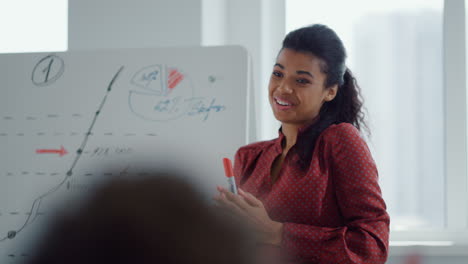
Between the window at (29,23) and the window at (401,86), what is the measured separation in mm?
1026

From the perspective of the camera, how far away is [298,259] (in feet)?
4.02

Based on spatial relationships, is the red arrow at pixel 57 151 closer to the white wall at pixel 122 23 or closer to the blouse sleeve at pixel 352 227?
the white wall at pixel 122 23

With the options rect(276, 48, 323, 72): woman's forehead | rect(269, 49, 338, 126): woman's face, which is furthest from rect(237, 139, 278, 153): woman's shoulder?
rect(276, 48, 323, 72): woman's forehead

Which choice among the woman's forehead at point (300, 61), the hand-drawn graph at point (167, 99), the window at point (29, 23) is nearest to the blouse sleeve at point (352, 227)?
the woman's forehead at point (300, 61)

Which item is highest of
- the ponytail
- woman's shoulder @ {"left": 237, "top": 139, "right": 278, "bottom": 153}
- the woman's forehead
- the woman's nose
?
the woman's forehead

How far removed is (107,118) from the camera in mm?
1389

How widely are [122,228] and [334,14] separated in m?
1.90

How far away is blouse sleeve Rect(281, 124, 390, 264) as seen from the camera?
1.17m

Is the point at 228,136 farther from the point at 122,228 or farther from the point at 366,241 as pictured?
the point at 122,228

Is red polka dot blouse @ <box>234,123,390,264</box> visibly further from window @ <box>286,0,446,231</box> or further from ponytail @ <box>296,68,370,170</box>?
window @ <box>286,0,446,231</box>

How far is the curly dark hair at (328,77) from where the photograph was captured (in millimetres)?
1264

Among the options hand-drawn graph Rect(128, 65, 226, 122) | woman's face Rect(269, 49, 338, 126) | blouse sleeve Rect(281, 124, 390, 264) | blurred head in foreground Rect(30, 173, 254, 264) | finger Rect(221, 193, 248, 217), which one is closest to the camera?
blurred head in foreground Rect(30, 173, 254, 264)

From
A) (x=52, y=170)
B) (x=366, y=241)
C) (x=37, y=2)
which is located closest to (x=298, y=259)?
(x=366, y=241)

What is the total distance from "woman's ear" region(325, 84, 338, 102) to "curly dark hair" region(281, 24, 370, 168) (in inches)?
0.5
